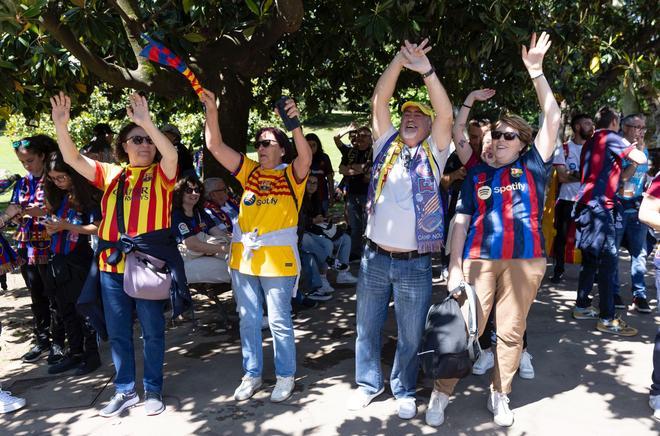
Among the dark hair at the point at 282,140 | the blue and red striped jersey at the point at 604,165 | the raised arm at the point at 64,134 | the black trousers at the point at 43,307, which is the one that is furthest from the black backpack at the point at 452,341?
the black trousers at the point at 43,307

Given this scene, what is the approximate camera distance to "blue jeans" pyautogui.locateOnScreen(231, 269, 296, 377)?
12.4 ft

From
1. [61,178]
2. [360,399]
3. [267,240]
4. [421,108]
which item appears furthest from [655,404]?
[61,178]

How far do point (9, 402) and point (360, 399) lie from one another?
238 centimetres

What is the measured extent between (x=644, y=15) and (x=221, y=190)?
7523 millimetres

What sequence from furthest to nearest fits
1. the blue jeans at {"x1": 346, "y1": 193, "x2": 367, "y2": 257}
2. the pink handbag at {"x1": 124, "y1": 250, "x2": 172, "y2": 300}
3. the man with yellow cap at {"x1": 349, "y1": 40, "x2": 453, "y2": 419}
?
the blue jeans at {"x1": 346, "y1": 193, "x2": 367, "y2": 257} < the pink handbag at {"x1": 124, "y1": 250, "x2": 172, "y2": 300} < the man with yellow cap at {"x1": 349, "y1": 40, "x2": 453, "y2": 419}

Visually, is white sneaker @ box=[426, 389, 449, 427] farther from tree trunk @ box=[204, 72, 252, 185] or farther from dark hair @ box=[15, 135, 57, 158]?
tree trunk @ box=[204, 72, 252, 185]

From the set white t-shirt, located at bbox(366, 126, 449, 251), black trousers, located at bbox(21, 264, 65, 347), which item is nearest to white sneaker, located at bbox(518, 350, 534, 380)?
white t-shirt, located at bbox(366, 126, 449, 251)

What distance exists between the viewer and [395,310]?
3.64 m

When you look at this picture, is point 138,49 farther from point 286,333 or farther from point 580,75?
point 580,75

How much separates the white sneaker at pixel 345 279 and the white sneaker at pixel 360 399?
2.96m

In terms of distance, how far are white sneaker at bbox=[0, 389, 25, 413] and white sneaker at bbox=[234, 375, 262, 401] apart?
1.46 metres

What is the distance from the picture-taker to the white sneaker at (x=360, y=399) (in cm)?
372

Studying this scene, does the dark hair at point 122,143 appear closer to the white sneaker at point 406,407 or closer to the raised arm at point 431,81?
the raised arm at point 431,81

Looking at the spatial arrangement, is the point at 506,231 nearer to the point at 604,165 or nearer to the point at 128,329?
the point at 604,165
